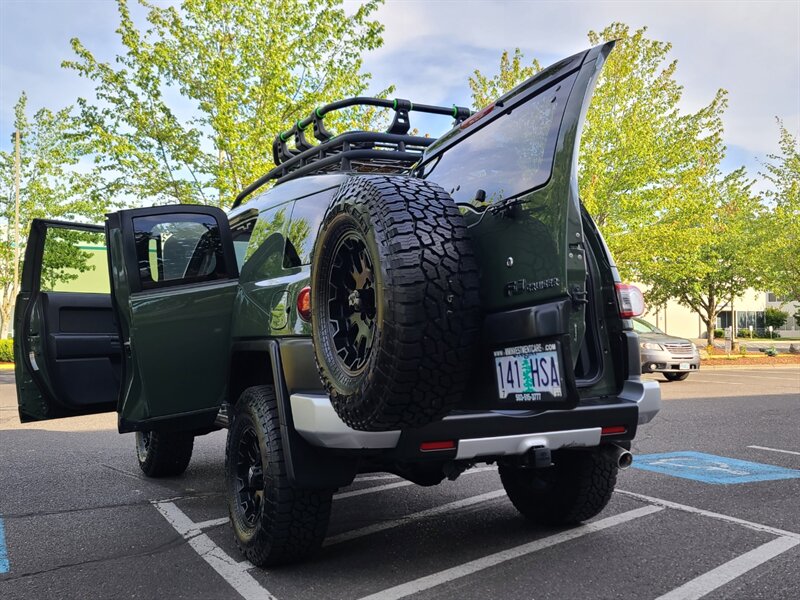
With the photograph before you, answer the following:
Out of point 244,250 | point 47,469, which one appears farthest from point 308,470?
point 47,469

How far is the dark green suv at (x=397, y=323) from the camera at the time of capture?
8.46 feet

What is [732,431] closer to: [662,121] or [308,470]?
[308,470]

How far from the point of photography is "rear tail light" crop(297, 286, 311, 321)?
319 centimetres

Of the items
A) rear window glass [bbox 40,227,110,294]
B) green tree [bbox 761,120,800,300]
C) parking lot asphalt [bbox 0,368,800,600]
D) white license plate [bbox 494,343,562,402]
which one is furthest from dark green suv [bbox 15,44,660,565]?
green tree [bbox 761,120,800,300]

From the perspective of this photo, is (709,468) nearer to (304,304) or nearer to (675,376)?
(304,304)

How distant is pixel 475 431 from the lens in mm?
2912

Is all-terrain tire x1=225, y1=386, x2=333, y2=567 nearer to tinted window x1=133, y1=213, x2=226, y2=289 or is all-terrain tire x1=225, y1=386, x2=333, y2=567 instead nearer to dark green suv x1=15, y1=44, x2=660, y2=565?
dark green suv x1=15, y1=44, x2=660, y2=565

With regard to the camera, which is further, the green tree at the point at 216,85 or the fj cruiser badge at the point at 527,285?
the green tree at the point at 216,85

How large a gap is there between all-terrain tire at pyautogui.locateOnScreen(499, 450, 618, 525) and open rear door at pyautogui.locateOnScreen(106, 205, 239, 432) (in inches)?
74.4

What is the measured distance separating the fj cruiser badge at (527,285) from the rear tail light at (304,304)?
983 mm

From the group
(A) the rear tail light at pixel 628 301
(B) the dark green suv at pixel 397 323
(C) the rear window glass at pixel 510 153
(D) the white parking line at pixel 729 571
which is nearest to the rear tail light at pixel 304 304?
(B) the dark green suv at pixel 397 323

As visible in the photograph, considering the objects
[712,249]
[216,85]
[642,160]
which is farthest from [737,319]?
[216,85]

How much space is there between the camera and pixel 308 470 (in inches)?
122

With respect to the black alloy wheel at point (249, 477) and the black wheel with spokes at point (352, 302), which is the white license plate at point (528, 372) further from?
the black alloy wheel at point (249, 477)
